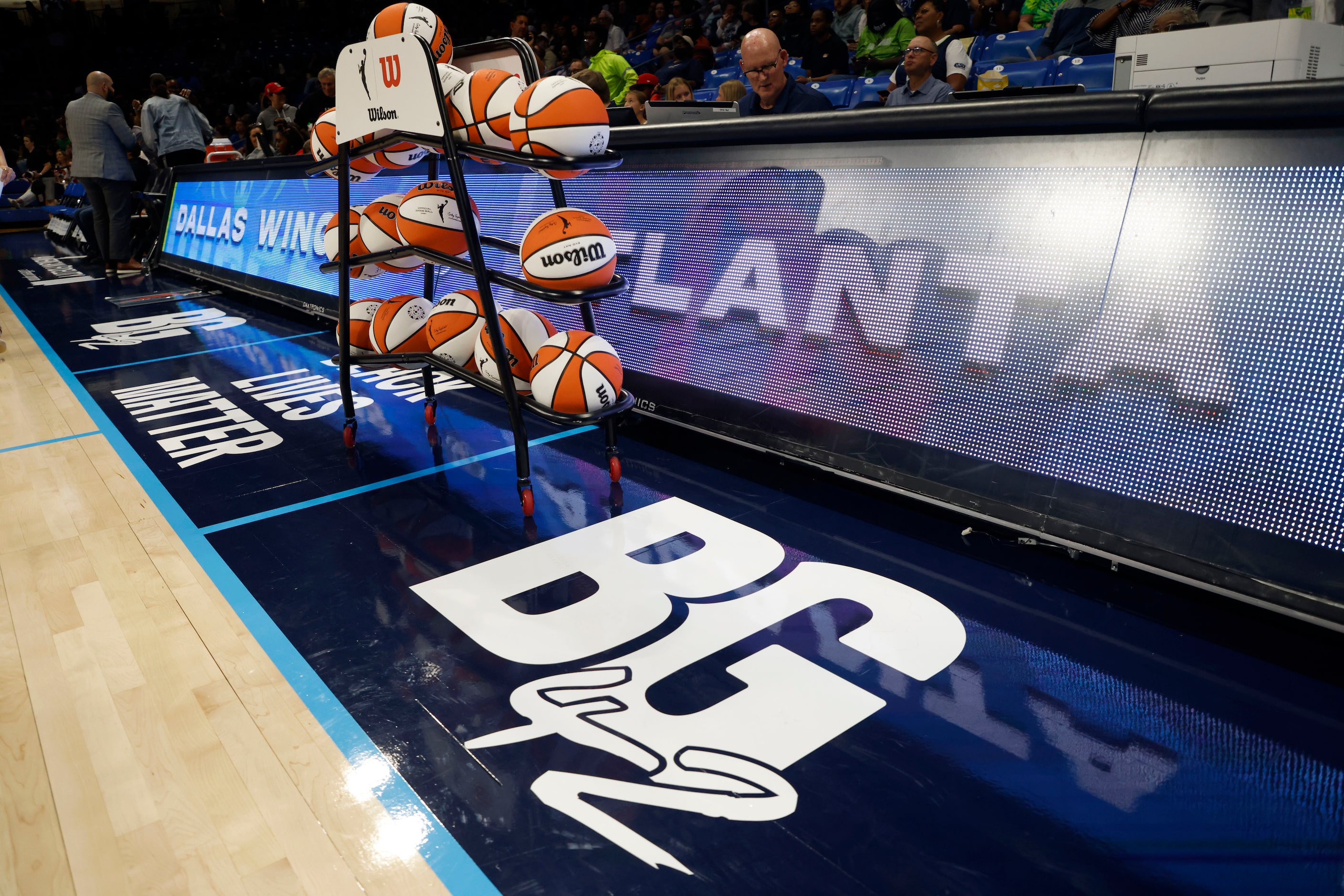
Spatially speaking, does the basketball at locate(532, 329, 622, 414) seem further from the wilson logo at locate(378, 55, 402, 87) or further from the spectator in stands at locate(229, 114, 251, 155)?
the spectator in stands at locate(229, 114, 251, 155)

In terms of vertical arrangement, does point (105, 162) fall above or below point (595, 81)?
below

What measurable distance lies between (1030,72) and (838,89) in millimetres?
1839

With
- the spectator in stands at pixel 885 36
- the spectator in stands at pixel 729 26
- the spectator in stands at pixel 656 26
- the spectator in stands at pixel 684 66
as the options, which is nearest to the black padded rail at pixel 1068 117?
the spectator in stands at pixel 885 36

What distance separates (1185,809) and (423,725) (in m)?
1.45

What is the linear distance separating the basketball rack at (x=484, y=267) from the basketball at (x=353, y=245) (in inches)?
2.7

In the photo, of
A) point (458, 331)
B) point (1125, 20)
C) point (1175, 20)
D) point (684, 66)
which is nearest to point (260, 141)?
point (684, 66)

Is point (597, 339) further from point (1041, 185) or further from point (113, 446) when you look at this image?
point (113, 446)

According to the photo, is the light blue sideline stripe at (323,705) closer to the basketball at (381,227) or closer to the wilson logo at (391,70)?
the basketball at (381,227)

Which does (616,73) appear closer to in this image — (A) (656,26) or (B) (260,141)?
(B) (260,141)

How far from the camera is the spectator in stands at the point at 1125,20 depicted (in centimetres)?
535

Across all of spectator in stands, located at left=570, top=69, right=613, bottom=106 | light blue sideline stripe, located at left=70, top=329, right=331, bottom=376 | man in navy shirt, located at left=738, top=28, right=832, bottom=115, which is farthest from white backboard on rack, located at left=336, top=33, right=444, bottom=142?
light blue sideline stripe, located at left=70, top=329, right=331, bottom=376

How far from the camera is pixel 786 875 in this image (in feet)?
4.61

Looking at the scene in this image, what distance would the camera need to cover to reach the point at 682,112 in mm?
4086

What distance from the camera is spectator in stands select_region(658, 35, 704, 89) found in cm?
930
